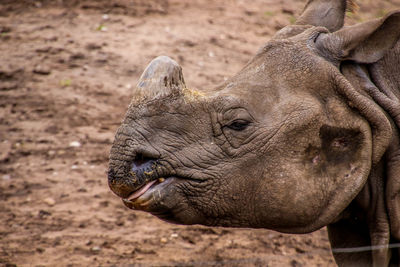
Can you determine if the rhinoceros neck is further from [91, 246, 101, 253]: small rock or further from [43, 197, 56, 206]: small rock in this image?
[43, 197, 56, 206]: small rock

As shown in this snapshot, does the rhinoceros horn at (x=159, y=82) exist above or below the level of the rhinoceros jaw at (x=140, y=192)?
above

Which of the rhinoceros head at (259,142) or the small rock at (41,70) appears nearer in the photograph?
the rhinoceros head at (259,142)

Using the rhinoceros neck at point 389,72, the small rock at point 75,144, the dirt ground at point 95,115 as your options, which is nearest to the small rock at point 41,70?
the dirt ground at point 95,115

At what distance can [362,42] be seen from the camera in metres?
4.17

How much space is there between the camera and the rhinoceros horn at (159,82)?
3.79 metres

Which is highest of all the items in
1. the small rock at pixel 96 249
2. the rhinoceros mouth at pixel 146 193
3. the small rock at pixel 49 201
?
the rhinoceros mouth at pixel 146 193

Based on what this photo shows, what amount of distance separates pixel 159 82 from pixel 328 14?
1.67m

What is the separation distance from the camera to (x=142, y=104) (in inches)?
148

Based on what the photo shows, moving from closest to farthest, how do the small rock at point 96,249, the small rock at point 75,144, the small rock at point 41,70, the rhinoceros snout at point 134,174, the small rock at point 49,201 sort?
the rhinoceros snout at point 134,174, the small rock at point 96,249, the small rock at point 49,201, the small rock at point 75,144, the small rock at point 41,70

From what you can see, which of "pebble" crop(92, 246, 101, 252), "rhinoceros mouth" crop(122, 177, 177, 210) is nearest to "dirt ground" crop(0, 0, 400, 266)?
"pebble" crop(92, 246, 101, 252)

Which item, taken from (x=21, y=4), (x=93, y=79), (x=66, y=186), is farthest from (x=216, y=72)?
(x=21, y=4)

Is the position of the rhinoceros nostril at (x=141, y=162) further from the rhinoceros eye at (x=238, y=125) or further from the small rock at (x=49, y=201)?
the small rock at (x=49, y=201)

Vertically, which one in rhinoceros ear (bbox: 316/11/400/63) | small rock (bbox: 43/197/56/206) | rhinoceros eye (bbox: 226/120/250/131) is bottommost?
small rock (bbox: 43/197/56/206)

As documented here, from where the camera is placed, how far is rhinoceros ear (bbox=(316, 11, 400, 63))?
4.14m
